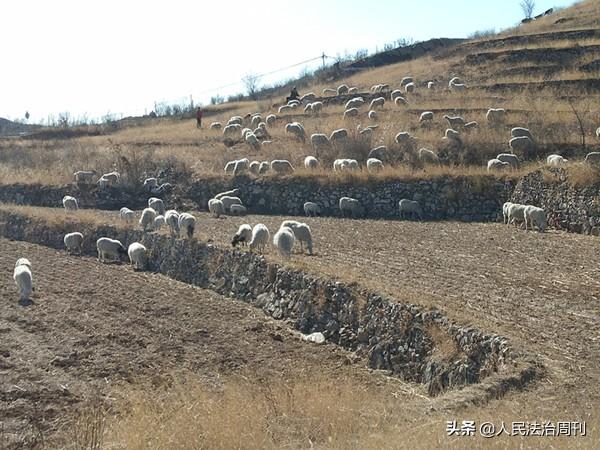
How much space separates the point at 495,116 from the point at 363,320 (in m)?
22.2

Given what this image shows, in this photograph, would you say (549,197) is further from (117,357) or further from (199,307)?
(117,357)

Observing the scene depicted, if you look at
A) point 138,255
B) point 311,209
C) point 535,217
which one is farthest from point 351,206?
point 138,255

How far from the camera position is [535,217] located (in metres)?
23.2

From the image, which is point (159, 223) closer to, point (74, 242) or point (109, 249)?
point (109, 249)

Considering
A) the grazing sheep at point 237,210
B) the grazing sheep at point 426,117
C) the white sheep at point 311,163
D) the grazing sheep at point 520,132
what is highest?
the grazing sheep at point 426,117

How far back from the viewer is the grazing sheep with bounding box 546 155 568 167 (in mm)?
26350

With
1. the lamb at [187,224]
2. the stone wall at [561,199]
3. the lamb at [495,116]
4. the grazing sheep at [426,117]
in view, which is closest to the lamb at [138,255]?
the lamb at [187,224]

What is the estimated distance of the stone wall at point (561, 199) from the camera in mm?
22828

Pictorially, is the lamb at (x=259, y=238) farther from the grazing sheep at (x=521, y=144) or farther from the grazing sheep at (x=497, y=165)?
the grazing sheep at (x=521, y=144)

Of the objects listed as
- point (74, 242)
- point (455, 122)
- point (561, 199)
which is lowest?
point (561, 199)

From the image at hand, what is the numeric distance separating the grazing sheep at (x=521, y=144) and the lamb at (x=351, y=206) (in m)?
6.83

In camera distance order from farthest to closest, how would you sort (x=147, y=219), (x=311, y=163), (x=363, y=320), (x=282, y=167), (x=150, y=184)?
(x=150, y=184) < (x=311, y=163) < (x=282, y=167) < (x=147, y=219) < (x=363, y=320)

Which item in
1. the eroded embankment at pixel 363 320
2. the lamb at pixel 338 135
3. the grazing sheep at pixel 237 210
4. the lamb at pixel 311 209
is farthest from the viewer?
the lamb at pixel 338 135

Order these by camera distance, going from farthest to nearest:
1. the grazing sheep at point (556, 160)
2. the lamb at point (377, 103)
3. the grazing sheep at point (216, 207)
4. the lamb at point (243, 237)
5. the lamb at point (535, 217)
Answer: the lamb at point (377, 103), the grazing sheep at point (216, 207), the grazing sheep at point (556, 160), the lamb at point (535, 217), the lamb at point (243, 237)
